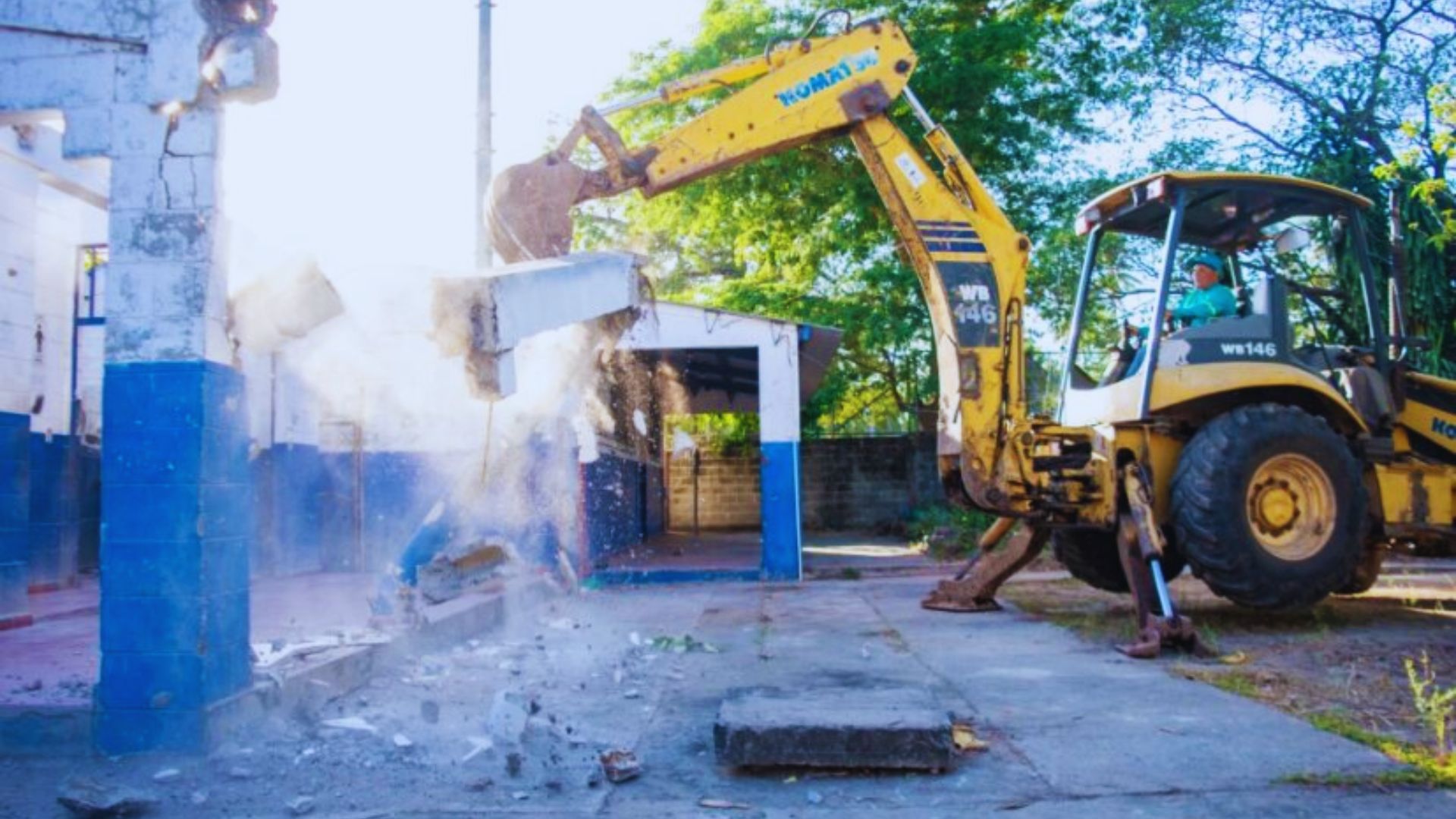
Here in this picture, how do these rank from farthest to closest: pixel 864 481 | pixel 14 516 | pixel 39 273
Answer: pixel 864 481 → pixel 39 273 → pixel 14 516

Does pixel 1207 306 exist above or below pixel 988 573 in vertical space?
above

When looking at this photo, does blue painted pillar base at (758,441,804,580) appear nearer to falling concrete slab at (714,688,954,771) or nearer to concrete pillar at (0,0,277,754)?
concrete pillar at (0,0,277,754)

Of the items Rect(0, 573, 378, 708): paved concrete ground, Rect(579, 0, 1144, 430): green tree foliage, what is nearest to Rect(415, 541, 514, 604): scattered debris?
Rect(0, 573, 378, 708): paved concrete ground

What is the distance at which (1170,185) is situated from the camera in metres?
7.75

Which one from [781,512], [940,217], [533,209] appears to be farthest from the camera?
[781,512]

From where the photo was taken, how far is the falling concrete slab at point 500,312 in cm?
525

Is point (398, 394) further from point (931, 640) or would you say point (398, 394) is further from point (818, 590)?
point (931, 640)

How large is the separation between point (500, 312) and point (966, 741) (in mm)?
2971

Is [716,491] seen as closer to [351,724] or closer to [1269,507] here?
[1269,507]

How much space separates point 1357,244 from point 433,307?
23.0ft

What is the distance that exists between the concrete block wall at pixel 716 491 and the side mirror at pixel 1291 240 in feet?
53.2

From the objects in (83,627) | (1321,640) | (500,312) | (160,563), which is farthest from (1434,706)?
(83,627)

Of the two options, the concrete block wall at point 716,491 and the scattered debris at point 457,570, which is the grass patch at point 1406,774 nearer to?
the scattered debris at point 457,570

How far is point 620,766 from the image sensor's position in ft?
14.0
